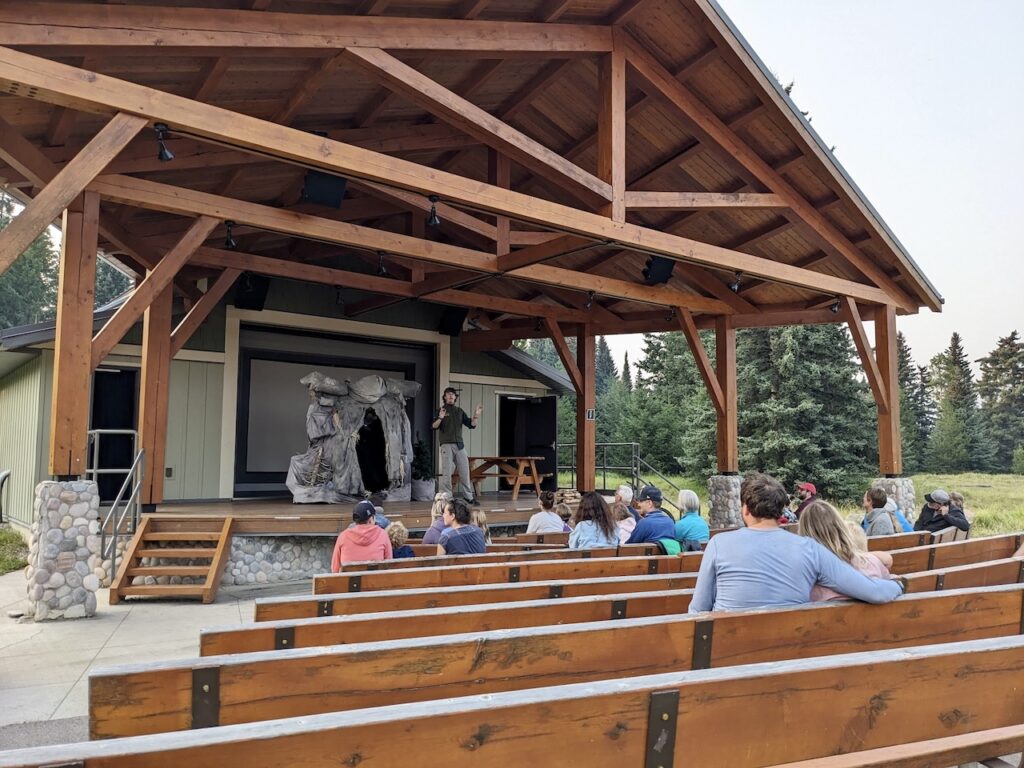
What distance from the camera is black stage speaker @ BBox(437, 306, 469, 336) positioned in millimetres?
13023

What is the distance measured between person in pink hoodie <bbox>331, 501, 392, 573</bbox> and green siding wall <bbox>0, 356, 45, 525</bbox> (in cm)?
605

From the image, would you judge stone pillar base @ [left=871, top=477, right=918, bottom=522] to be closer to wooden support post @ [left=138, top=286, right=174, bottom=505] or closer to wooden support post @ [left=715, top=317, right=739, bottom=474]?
wooden support post @ [left=715, top=317, right=739, bottom=474]

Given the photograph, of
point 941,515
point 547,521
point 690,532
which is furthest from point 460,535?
point 941,515

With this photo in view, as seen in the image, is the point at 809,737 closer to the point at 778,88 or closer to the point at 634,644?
the point at 634,644

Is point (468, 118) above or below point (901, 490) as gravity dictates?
above

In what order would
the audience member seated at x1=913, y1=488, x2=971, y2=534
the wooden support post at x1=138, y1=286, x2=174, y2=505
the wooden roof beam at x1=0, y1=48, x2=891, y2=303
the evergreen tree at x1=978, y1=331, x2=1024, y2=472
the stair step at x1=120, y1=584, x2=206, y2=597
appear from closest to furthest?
the wooden roof beam at x1=0, y1=48, x2=891, y2=303 → the audience member seated at x1=913, y1=488, x2=971, y2=534 → the stair step at x1=120, y1=584, x2=206, y2=597 → the wooden support post at x1=138, y1=286, x2=174, y2=505 → the evergreen tree at x1=978, y1=331, x2=1024, y2=472

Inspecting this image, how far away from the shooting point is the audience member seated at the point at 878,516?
20.9 ft

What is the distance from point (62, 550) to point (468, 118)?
4592 millimetres

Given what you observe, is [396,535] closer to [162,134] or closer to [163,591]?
[163,591]

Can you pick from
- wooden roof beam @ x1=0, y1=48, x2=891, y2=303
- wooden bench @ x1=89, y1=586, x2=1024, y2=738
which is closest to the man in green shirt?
wooden roof beam @ x1=0, y1=48, x2=891, y2=303

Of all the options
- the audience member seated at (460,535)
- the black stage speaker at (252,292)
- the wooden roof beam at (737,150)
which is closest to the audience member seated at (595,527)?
the audience member seated at (460,535)

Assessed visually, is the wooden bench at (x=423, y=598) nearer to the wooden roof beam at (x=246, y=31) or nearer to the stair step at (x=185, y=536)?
the wooden roof beam at (x=246, y=31)

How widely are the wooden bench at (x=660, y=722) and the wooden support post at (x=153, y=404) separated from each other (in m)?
7.72

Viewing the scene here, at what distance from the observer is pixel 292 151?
17.6ft
